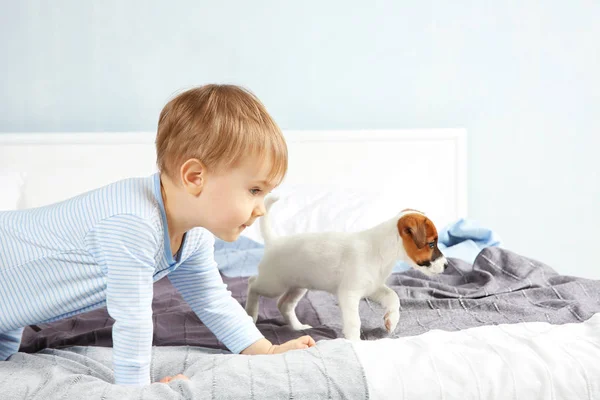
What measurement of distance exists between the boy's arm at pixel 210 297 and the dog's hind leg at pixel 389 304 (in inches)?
9.4

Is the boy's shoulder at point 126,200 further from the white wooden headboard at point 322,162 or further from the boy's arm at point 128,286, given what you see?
the white wooden headboard at point 322,162

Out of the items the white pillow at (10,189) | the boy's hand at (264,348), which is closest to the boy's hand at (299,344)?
the boy's hand at (264,348)

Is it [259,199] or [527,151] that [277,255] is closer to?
[259,199]

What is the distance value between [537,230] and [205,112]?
2.47 meters

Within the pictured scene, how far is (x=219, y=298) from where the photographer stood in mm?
1312

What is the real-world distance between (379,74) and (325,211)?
855 mm

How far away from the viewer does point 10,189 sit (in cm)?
253

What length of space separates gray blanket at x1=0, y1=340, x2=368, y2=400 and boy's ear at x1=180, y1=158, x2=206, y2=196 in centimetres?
27

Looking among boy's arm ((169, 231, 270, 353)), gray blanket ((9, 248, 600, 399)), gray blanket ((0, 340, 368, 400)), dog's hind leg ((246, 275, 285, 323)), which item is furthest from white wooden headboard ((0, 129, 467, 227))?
gray blanket ((0, 340, 368, 400))

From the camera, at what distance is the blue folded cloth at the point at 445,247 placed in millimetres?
2094

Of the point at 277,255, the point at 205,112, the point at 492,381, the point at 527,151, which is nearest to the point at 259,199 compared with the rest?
the point at 205,112

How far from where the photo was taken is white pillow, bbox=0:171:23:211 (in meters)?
2.45

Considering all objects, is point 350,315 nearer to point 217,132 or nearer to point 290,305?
point 290,305

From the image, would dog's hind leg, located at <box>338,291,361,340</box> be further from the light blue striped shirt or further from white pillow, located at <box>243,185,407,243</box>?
white pillow, located at <box>243,185,407,243</box>
